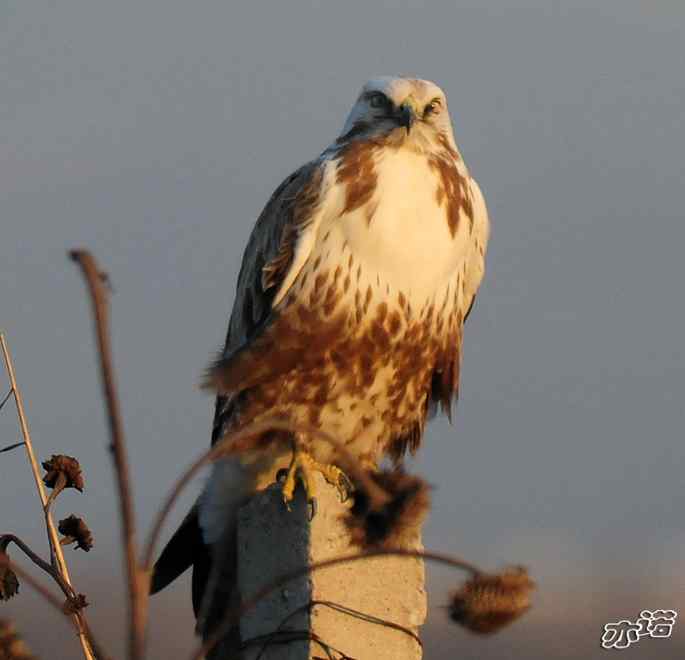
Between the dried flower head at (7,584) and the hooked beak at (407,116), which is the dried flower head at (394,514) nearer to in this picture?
the dried flower head at (7,584)

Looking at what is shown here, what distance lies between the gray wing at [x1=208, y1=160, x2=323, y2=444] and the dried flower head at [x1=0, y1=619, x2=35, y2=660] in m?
3.40

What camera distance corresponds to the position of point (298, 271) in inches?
226

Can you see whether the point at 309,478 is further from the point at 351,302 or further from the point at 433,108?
the point at 433,108

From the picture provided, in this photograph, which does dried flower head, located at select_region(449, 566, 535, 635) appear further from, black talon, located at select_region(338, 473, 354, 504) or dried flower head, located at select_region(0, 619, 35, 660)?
black talon, located at select_region(338, 473, 354, 504)

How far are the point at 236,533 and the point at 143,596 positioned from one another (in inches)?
107

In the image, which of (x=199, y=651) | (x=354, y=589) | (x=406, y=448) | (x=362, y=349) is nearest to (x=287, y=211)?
(x=362, y=349)

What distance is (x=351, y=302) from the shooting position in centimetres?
561

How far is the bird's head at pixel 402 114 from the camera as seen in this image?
601 centimetres

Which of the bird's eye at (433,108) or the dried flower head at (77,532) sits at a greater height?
the bird's eye at (433,108)

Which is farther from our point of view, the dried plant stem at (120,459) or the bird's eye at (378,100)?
the bird's eye at (378,100)

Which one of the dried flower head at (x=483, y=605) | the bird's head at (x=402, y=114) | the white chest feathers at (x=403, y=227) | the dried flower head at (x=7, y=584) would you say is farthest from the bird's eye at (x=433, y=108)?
the dried flower head at (x=483, y=605)

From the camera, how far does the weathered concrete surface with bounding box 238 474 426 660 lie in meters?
3.85

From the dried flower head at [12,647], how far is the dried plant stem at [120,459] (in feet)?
1.81

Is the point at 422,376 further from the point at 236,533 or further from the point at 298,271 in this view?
the point at 236,533
